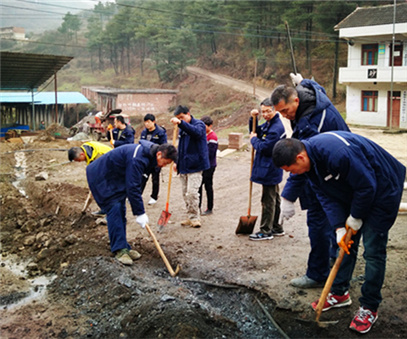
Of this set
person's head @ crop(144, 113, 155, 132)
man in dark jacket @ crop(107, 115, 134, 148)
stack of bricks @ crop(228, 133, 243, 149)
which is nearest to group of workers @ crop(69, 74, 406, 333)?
person's head @ crop(144, 113, 155, 132)

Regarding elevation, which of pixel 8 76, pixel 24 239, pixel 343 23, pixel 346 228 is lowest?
pixel 24 239

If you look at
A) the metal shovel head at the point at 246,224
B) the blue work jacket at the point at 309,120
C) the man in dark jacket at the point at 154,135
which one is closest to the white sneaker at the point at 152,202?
the man in dark jacket at the point at 154,135

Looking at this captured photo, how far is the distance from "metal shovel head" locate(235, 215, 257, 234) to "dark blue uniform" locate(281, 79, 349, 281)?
1942mm

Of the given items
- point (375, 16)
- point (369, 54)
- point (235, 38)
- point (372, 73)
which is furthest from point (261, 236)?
point (235, 38)

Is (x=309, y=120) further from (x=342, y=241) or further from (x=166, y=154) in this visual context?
(x=166, y=154)

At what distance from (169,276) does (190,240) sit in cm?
128

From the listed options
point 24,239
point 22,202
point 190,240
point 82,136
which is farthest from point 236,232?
point 82,136

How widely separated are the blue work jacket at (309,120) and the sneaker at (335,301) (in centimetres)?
A: 97

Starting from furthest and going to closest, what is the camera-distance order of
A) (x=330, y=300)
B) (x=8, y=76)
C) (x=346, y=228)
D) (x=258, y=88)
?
1. (x=258, y=88)
2. (x=8, y=76)
3. (x=330, y=300)
4. (x=346, y=228)

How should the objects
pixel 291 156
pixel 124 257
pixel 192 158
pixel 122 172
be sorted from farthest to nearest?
pixel 192 158, pixel 122 172, pixel 124 257, pixel 291 156

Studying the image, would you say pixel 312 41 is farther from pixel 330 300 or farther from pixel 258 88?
pixel 330 300

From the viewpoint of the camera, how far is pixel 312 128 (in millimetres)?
4699

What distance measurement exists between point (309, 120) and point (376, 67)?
73.4 feet

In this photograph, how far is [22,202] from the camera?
967cm
